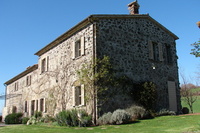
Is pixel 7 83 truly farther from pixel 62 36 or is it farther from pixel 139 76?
pixel 139 76

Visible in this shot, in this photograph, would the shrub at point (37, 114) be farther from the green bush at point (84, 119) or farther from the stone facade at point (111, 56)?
the green bush at point (84, 119)

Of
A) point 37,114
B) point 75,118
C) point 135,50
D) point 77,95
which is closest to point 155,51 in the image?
point 135,50

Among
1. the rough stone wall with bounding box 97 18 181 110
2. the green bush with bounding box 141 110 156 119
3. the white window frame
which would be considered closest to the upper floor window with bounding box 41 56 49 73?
the white window frame

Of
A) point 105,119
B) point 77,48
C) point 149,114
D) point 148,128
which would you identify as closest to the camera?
point 148,128

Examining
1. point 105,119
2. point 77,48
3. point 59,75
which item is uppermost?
point 77,48

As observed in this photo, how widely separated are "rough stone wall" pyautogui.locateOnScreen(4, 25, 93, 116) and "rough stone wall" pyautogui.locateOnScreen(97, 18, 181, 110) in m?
1.09

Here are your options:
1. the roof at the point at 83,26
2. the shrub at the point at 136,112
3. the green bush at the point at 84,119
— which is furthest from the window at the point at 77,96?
the roof at the point at 83,26

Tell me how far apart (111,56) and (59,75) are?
5.18 meters

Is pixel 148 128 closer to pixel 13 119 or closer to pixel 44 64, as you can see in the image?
pixel 44 64

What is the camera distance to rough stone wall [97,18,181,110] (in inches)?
544

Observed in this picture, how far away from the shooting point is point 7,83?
31.6 meters

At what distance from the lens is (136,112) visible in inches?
513

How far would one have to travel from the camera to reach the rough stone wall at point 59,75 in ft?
47.4

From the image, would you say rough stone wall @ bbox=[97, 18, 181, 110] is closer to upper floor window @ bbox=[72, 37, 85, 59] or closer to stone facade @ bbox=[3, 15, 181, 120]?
stone facade @ bbox=[3, 15, 181, 120]
